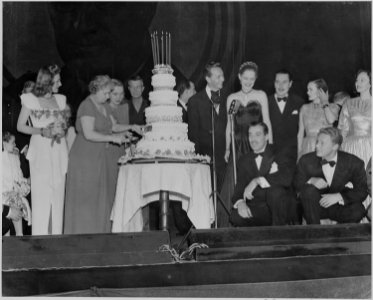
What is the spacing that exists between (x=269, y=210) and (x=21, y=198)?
9.10 feet

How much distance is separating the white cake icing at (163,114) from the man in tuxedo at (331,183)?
153 cm

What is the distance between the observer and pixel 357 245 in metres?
6.80

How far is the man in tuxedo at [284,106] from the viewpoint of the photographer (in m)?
8.29

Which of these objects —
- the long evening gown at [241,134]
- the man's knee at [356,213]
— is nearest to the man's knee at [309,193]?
the man's knee at [356,213]

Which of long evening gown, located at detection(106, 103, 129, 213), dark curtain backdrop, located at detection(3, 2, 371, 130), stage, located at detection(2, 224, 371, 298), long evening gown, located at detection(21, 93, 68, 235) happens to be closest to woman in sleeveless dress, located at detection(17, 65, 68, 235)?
long evening gown, located at detection(21, 93, 68, 235)

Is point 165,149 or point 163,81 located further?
point 163,81

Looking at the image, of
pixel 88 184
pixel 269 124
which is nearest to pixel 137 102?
pixel 88 184

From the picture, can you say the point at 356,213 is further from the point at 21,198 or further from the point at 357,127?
the point at 21,198

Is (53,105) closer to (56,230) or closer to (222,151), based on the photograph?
(56,230)

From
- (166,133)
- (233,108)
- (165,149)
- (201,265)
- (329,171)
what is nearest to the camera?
(201,265)

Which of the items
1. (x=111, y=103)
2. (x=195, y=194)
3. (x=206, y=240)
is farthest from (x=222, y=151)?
(x=206, y=240)

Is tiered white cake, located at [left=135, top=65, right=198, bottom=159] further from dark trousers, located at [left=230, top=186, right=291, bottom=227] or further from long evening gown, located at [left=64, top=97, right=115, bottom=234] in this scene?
dark trousers, located at [left=230, top=186, right=291, bottom=227]

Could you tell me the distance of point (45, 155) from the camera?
313 inches

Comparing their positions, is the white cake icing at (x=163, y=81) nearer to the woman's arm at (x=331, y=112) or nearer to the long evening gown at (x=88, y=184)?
the long evening gown at (x=88, y=184)
